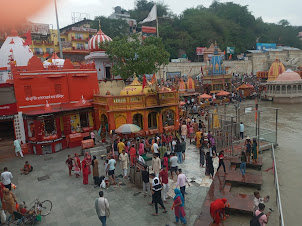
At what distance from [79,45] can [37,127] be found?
40435mm

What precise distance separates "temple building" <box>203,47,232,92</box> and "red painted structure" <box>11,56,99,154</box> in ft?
78.0

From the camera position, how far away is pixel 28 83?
17.3 metres

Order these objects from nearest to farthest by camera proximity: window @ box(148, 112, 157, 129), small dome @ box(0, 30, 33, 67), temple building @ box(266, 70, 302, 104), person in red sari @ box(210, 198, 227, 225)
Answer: person in red sari @ box(210, 198, 227, 225), window @ box(148, 112, 157, 129), small dome @ box(0, 30, 33, 67), temple building @ box(266, 70, 302, 104)

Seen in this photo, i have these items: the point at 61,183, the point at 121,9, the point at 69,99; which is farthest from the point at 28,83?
the point at 121,9

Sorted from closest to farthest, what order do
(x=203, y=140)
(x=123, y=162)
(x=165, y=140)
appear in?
(x=123, y=162), (x=203, y=140), (x=165, y=140)

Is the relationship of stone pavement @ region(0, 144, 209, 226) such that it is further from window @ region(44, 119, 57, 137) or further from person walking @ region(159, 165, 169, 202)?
window @ region(44, 119, 57, 137)

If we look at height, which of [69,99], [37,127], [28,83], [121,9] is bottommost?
[37,127]

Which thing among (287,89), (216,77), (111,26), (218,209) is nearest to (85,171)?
(218,209)

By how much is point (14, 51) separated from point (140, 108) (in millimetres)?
13787

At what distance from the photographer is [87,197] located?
10031 millimetres

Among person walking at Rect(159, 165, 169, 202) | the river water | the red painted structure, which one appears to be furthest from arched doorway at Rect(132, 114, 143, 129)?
person walking at Rect(159, 165, 169, 202)

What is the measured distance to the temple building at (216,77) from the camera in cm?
3906

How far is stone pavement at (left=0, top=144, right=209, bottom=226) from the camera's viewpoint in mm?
8336

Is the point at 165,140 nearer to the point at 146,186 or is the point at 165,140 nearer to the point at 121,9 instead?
the point at 146,186
